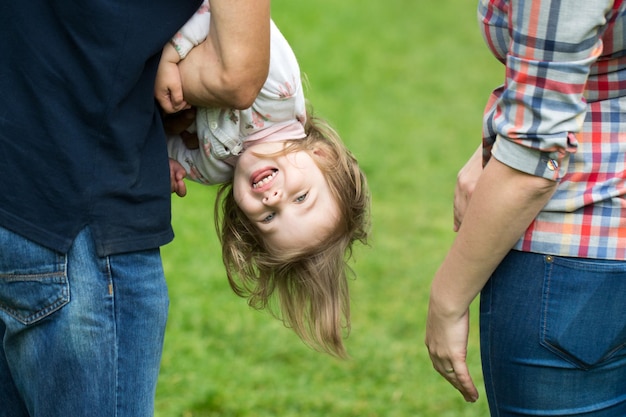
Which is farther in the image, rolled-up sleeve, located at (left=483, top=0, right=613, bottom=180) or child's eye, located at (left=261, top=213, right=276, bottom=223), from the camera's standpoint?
child's eye, located at (left=261, top=213, right=276, bottom=223)

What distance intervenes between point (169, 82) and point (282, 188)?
15.3 inches

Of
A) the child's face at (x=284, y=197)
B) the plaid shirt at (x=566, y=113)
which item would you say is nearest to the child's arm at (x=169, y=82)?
the child's face at (x=284, y=197)

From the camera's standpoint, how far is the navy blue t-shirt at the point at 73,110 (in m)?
1.87

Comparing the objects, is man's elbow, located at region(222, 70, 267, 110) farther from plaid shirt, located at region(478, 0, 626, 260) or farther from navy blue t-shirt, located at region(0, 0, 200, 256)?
plaid shirt, located at region(478, 0, 626, 260)

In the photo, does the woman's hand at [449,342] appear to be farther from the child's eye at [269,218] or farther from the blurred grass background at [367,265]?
the blurred grass background at [367,265]

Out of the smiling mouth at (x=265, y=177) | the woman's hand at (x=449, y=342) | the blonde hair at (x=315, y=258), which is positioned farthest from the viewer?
the blonde hair at (x=315, y=258)

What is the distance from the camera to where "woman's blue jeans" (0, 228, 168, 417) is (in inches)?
75.2

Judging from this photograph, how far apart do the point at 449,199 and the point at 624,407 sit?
5248 millimetres

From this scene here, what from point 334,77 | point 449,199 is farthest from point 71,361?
point 334,77

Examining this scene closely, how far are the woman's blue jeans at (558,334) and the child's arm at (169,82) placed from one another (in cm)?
72

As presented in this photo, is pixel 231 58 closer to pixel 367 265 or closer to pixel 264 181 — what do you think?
pixel 264 181

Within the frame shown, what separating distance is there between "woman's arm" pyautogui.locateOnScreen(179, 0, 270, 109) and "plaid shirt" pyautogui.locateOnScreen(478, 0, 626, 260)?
428 mm

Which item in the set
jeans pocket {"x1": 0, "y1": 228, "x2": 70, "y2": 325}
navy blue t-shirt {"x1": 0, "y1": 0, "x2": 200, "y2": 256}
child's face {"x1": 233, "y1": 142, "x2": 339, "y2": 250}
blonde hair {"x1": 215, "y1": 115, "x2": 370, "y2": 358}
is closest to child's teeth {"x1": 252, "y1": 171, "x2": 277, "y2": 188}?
child's face {"x1": 233, "y1": 142, "x2": 339, "y2": 250}

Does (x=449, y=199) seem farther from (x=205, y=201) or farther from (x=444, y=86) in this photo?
(x=444, y=86)
